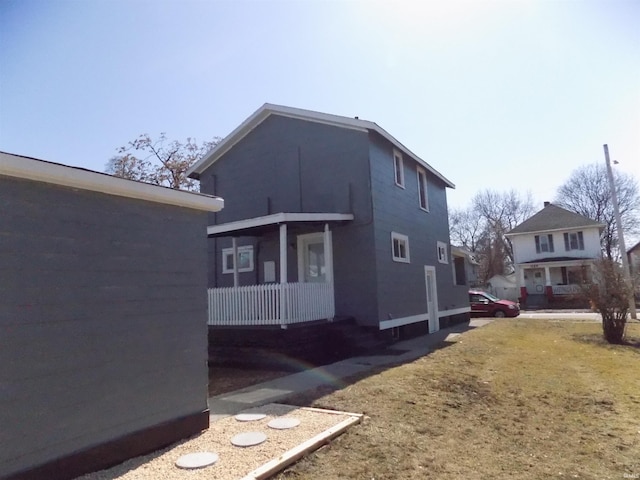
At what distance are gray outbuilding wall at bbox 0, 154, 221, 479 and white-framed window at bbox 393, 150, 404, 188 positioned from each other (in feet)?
A: 34.7

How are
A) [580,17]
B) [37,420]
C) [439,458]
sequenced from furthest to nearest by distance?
[580,17]
[439,458]
[37,420]

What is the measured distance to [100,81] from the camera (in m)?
10.2

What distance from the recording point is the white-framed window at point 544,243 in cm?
3716

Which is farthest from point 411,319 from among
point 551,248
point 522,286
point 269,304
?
point 551,248

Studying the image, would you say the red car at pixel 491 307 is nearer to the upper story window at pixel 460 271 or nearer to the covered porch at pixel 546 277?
the upper story window at pixel 460 271

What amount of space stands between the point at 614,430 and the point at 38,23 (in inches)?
365

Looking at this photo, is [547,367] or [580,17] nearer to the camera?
[580,17]

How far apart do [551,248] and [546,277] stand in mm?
2846

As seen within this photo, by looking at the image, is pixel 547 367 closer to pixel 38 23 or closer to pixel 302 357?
pixel 302 357

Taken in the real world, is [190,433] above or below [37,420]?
below

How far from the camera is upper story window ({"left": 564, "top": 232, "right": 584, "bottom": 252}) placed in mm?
35625

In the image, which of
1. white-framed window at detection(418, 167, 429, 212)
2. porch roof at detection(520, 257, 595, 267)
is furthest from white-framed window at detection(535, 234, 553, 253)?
white-framed window at detection(418, 167, 429, 212)

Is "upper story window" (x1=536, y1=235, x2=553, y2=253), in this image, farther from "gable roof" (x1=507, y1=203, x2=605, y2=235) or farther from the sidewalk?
the sidewalk

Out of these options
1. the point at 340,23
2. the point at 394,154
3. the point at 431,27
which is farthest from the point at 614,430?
the point at 394,154
